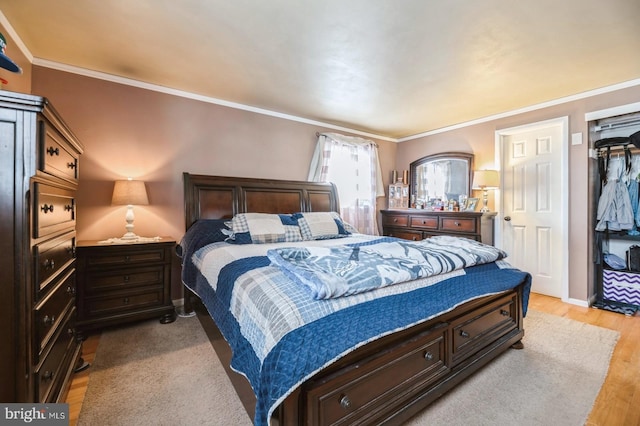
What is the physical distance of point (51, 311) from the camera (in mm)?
1331

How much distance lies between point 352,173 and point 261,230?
227 centimetres

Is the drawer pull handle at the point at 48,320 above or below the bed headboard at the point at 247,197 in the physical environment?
below

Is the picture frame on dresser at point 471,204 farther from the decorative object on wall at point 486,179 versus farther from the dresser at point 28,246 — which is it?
the dresser at point 28,246

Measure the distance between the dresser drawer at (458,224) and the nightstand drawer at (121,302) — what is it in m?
3.59

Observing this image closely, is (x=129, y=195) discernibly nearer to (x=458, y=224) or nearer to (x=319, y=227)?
(x=319, y=227)

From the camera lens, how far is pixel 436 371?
1517mm

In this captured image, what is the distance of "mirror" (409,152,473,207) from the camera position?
13.7 feet

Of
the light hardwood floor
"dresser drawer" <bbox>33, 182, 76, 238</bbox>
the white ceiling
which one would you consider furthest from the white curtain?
"dresser drawer" <bbox>33, 182, 76, 238</bbox>

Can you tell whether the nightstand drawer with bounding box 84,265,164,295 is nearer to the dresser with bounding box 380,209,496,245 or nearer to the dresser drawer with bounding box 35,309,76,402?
the dresser drawer with bounding box 35,309,76,402

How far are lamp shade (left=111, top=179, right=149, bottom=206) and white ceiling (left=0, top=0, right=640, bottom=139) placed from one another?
3.62ft

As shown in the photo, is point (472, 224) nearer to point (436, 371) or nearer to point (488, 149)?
point (488, 149)

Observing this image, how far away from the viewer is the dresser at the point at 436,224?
3574mm

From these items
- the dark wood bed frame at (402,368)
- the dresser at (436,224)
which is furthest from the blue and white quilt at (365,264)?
the dresser at (436,224)

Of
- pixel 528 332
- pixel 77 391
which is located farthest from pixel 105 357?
pixel 528 332
